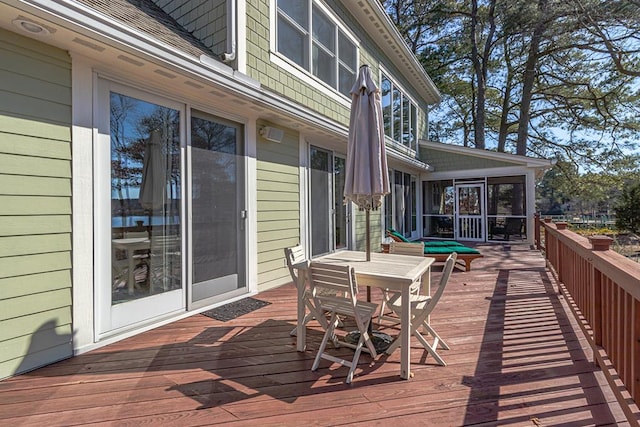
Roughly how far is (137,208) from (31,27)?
1569 mm

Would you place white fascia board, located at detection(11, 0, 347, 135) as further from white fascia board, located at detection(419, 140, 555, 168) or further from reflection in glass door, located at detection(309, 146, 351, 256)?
white fascia board, located at detection(419, 140, 555, 168)

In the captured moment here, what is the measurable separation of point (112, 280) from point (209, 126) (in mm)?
2026

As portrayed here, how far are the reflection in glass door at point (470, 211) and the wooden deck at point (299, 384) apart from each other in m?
8.03

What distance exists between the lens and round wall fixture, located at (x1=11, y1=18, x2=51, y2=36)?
7.47 feet

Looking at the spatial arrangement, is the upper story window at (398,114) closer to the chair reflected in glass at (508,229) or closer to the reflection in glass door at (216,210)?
the chair reflected in glass at (508,229)

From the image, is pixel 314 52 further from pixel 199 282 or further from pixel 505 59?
pixel 505 59

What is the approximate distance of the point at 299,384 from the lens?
7.60ft

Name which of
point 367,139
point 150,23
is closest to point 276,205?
point 367,139

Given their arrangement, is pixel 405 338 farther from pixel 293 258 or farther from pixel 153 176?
pixel 153 176

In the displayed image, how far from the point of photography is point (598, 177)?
50.2 feet

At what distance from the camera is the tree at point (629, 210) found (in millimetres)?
11797

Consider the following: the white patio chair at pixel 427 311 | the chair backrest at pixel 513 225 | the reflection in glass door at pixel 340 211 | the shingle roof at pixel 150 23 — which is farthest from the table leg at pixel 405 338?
the chair backrest at pixel 513 225

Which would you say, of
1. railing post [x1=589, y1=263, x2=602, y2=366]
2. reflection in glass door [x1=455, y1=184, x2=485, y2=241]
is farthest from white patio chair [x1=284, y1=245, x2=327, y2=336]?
reflection in glass door [x1=455, y1=184, x2=485, y2=241]

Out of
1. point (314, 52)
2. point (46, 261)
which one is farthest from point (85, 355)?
point (314, 52)
